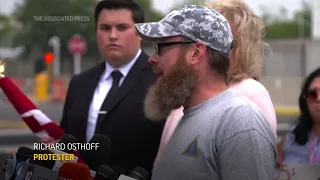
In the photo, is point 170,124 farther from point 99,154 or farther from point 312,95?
point 312,95

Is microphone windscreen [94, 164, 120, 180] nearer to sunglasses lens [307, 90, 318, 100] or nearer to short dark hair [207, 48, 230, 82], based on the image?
short dark hair [207, 48, 230, 82]

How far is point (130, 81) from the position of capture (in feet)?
9.55

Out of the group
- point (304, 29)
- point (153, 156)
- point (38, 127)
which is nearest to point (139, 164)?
point (153, 156)

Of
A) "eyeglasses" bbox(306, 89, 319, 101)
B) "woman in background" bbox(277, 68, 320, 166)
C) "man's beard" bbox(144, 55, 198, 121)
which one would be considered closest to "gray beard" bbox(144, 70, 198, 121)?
"man's beard" bbox(144, 55, 198, 121)

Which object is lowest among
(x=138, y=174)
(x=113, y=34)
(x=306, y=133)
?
(x=306, y=133)

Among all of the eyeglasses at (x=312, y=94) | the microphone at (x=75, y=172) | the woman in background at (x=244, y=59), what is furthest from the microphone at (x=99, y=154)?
the eyeglasses at (x=312, y=94)

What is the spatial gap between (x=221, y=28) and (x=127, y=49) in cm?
96

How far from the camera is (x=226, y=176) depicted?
186cm

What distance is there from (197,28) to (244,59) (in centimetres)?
79

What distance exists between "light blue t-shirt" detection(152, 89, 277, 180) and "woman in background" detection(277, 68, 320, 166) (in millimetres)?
1318

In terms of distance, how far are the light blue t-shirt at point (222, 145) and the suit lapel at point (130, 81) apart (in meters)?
0.85

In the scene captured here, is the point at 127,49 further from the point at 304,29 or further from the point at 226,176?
the point at 304,29

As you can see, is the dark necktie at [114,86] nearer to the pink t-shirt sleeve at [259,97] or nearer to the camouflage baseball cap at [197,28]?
the pink t-shirt sleeve at [259,97]

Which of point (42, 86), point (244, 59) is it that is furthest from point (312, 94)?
point (42, 86)
